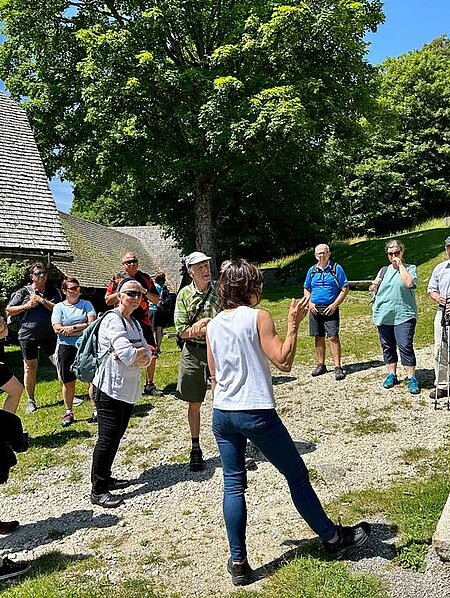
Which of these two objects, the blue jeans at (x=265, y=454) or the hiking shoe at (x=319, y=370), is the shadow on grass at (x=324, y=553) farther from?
the hiking shoe at (x=319, y=370)

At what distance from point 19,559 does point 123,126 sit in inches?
622

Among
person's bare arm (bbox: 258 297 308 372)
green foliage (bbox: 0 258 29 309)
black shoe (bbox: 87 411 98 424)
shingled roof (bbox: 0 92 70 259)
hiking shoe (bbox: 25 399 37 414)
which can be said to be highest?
shingled roof (bbox: 0 92 70 259)

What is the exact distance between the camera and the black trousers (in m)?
4.92

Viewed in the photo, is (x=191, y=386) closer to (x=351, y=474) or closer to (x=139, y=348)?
(x=139, y=348)

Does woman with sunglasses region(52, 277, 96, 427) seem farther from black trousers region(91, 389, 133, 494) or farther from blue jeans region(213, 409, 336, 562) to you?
blue jeans region(213, 409, 336, 562)

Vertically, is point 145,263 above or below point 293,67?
below

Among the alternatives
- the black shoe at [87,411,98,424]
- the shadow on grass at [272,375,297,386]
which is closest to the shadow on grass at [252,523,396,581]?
the black shoe at [87,411,98,424]

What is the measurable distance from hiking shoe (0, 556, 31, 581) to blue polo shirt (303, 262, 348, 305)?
541 centimetres

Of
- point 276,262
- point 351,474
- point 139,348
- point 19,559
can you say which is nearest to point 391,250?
point 351,474

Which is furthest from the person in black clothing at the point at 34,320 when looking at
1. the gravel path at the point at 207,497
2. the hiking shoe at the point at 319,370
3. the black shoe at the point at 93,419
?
the hiking shoe at the point at 319,370

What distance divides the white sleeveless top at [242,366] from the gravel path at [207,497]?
1.19m

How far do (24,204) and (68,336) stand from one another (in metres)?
5.29

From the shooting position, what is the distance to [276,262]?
97.0ft

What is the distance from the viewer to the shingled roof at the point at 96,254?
2047 cm
